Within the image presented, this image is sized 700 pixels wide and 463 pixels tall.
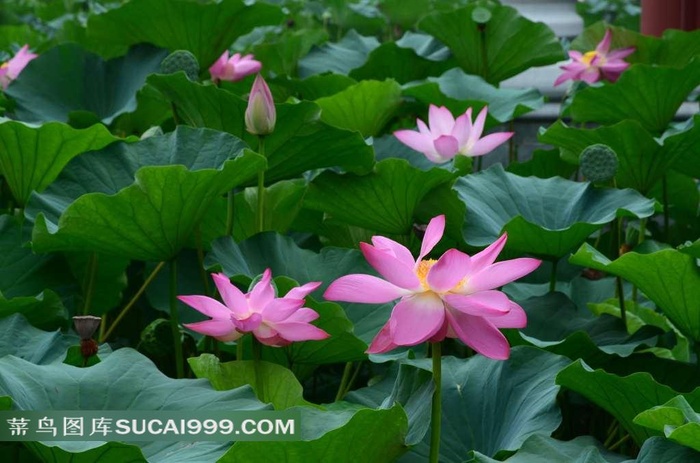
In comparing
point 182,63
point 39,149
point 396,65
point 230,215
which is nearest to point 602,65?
point 396,65

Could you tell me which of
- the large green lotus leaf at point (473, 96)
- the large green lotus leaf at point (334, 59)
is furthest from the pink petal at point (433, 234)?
the large green lotus leaf at point (334, 59)

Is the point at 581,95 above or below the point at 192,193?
below

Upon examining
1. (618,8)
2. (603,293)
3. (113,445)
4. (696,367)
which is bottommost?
(618,8)

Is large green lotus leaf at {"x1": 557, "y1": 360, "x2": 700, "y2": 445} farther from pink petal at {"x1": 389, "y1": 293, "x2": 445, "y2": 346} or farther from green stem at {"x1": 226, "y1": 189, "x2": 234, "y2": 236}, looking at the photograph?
green stem at {"x1": 226, "y1": 189, "x2": 234, "y2": 236}

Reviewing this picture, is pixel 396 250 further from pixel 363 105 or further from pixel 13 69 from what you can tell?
pixel 13 69

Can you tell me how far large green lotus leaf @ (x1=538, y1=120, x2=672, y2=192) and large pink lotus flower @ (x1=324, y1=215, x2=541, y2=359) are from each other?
0.69m

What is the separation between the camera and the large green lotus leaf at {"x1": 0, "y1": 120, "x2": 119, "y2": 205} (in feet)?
3.98

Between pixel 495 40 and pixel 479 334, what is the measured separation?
1.26m

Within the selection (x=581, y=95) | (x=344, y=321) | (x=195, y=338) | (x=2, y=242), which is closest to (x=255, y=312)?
(x=344, y=321)

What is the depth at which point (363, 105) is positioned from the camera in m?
1.60

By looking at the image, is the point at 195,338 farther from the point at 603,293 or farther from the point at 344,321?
the point at 603,293

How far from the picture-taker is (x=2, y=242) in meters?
1.19

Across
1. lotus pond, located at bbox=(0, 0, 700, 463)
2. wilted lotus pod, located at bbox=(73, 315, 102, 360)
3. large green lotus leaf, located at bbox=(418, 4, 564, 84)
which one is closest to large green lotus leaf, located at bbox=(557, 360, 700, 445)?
lotus pond, located at bbox=(0, 0, 700, 463)

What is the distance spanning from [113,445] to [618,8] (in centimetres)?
345
